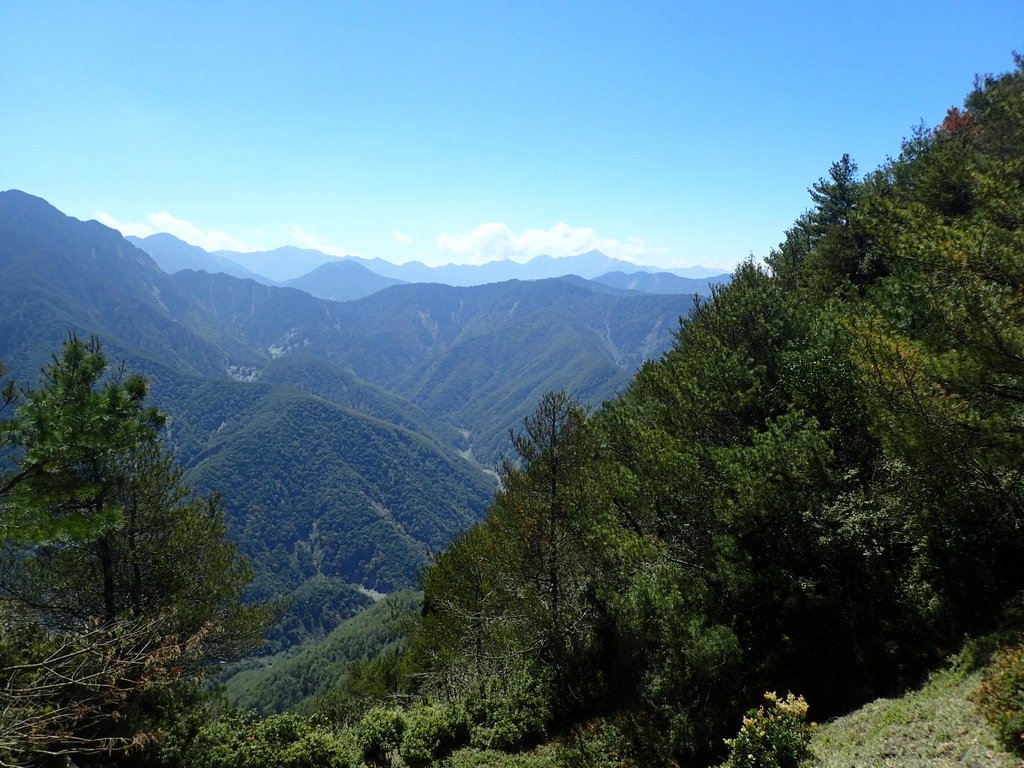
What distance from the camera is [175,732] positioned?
12.9 meters

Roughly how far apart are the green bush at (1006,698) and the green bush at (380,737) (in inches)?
525

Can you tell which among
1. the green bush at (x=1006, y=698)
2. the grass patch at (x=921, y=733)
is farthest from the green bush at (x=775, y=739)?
the green bush at (x=1006, y=698)

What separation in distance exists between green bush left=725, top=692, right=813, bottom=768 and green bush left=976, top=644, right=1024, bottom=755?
2.56 metres

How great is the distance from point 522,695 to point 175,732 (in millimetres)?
9383

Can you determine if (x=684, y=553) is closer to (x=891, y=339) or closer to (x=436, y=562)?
(x=891, y=339)

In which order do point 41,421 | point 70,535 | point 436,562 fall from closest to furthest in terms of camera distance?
point 70,535, point 41,421, point 436,562

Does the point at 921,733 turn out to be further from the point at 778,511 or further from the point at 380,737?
the point at 380,737

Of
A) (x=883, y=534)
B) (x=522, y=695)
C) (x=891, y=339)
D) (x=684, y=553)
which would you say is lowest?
(x=522, y=695)

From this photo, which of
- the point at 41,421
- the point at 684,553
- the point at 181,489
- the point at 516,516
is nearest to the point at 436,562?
the point at 516,516

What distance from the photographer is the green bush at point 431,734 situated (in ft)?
46.3

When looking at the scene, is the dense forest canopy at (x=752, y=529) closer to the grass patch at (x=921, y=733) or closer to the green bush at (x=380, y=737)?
the green bush at (x=380, y=737)

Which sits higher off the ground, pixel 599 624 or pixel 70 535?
pixel 70 535

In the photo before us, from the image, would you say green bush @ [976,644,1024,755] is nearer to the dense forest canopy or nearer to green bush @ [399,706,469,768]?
the dense forest canopy

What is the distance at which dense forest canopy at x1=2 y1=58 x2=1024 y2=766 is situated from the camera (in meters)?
10.0
